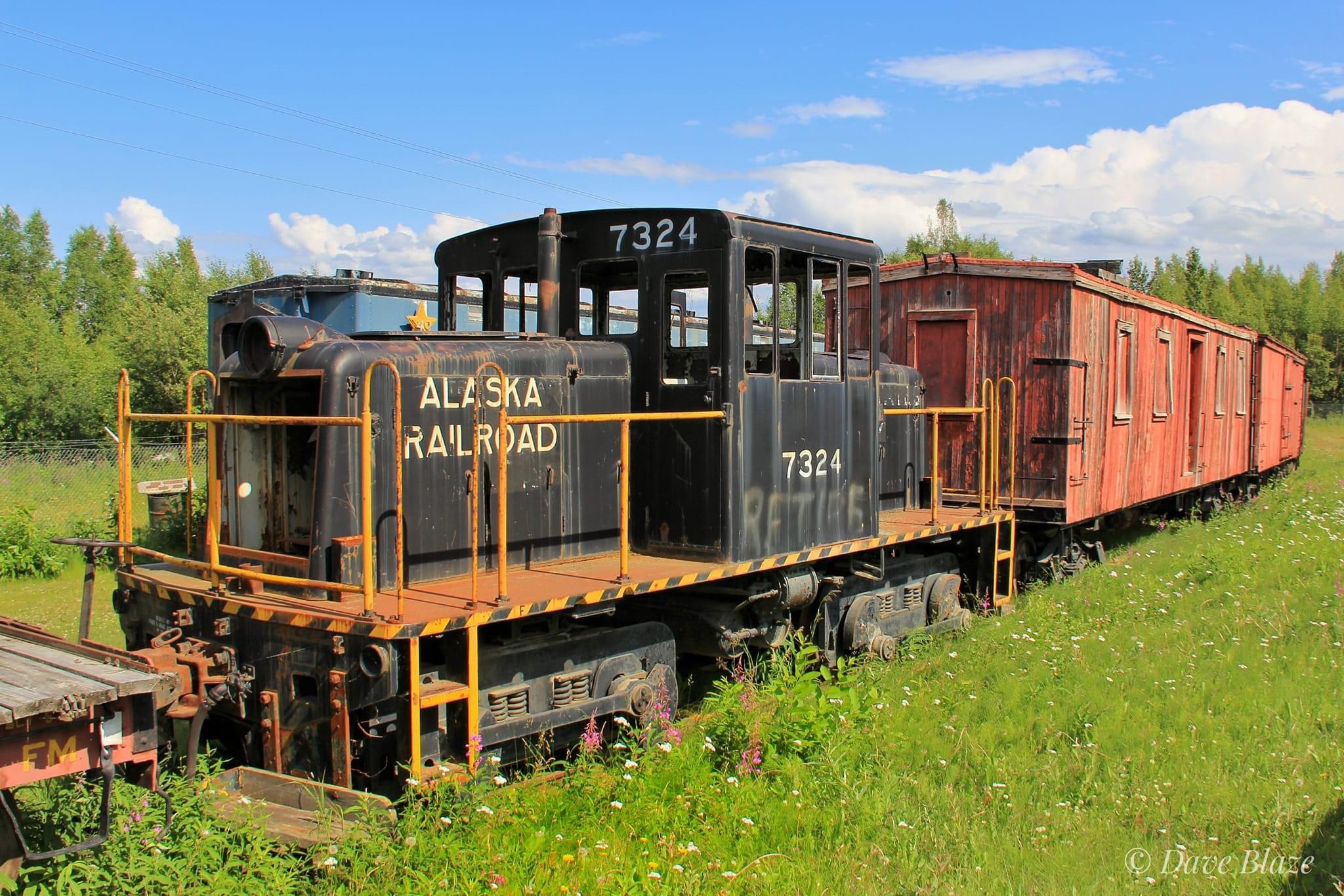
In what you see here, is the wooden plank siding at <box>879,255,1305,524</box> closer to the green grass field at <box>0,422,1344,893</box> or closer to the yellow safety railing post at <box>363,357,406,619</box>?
the green grass field at <box>0,422,1344,893</box>

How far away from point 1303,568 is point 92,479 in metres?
16.8

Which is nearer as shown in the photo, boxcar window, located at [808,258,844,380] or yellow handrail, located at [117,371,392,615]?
yellow handrail, located at [117,371,392,615]

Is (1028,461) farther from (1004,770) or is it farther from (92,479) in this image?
(92,479)

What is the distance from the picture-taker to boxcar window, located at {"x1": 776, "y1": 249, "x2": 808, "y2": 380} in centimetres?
718

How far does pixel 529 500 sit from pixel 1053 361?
6.72 metres

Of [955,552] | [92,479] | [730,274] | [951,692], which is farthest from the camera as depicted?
[92,479]

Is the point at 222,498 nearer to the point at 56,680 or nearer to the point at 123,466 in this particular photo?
the point at 123,466

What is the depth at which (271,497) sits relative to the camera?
5.84 m

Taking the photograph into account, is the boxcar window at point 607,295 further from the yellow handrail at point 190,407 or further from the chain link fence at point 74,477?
the chain link fence at point 74,477

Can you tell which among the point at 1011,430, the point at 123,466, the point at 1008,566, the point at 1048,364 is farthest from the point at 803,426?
the point at 1008,566

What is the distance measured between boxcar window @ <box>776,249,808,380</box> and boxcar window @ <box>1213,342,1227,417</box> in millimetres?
12468

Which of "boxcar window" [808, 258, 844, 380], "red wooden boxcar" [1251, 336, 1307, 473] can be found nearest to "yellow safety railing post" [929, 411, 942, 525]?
"boxcar window" [808, 258, 844, 380]

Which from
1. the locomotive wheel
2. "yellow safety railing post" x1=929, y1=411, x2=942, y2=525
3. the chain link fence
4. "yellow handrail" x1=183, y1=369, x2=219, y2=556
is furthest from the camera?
the chain link fence

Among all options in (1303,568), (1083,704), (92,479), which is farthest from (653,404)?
(92,479)
